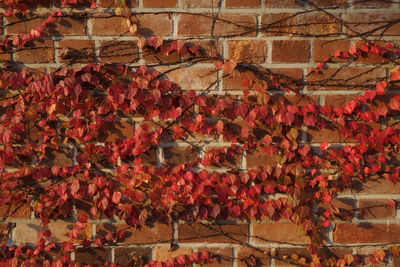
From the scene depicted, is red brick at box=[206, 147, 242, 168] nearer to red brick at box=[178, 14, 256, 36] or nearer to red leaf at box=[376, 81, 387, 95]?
red brick at box=[178, 14, 256, 36]

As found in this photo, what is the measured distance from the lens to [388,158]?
1219 millimetres

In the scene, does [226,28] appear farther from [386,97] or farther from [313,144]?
[386,97]

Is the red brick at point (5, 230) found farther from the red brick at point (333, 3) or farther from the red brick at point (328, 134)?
the red brick at point (333, 3)

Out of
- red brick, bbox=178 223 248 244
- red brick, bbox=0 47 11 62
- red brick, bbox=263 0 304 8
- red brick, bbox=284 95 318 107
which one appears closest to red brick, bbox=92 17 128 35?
red brick, bbox=0 47 11 62

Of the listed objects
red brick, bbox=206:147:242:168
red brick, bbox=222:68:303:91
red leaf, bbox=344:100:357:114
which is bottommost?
red brick, bbox=206:147:242:168

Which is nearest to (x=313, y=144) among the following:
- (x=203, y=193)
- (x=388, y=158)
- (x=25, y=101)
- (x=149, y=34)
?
(x=388, y=158)

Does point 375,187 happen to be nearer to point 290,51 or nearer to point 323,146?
point 323,146

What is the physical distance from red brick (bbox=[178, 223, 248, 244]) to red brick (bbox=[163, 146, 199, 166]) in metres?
0.28

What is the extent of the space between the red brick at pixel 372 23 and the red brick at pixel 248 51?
33 centimetres

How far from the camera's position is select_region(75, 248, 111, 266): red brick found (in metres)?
1.25

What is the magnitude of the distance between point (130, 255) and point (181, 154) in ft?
1.56

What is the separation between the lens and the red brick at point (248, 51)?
1177 mm

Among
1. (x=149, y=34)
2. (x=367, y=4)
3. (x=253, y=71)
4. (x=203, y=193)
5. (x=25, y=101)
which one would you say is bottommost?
(x=203, y=193)

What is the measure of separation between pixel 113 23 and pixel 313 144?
924 mm
